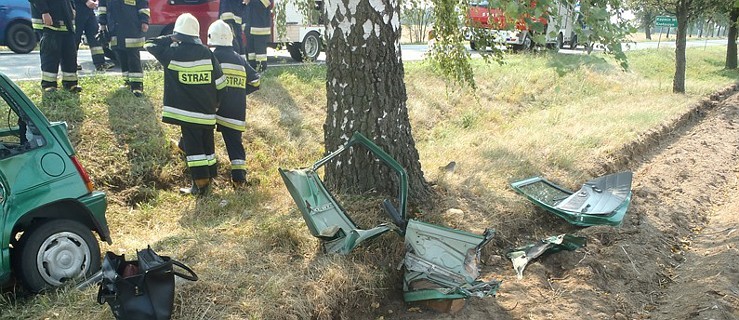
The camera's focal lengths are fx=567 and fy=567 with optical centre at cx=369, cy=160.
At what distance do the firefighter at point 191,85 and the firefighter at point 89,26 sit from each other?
3.65m

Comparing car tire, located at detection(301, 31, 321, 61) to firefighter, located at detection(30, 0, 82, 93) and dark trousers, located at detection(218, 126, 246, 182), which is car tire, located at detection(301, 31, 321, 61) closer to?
firefighter, located at detection(30, 0, 82, 93)

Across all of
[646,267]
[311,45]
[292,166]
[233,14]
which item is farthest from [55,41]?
[311,45]

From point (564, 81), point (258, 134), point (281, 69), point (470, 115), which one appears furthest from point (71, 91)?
point (564, 81)

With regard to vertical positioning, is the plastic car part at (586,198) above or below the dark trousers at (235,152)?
below

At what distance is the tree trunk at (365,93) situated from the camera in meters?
4.43

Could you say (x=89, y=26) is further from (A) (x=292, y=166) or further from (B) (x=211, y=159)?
(B) (x=211, y=159)

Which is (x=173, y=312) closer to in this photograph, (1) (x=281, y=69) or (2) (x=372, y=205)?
(2) (x=372, y=205)

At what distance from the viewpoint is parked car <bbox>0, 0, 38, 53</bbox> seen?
37.8 ft

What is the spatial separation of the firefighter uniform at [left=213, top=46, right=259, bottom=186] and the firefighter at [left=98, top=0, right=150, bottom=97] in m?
2.04

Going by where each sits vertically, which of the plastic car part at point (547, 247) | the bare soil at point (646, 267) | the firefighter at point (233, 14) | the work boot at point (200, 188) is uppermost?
the firefighter at point (233, 14)

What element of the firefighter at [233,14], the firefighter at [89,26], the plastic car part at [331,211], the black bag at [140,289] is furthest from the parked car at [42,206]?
the firefighter at [233,14]

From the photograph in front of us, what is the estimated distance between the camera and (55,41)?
6453mm

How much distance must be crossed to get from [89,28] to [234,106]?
4.33m

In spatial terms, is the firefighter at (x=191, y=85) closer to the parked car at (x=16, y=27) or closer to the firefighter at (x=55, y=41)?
the firefighter at (x=55, y=41)
